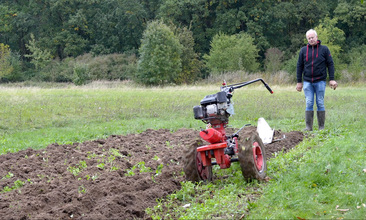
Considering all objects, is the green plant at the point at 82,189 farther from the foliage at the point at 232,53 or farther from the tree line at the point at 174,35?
the foliage at the point at 232,53

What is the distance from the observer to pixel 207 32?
5934 centimetres

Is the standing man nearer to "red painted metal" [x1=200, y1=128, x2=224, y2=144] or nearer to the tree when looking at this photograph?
"red painted metal" [x1=200, y1=128, x2=224, y2=144]

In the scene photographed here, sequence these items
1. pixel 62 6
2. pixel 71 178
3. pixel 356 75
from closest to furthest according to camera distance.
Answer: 1. pixel 71 178
2. pixel 356 75
3. pixel 62 6

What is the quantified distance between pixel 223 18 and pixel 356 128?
4825cm

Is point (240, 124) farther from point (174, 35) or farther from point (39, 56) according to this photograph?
point (39, 56)

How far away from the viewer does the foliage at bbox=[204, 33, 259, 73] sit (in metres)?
49.8

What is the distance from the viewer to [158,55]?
4384 centimetres

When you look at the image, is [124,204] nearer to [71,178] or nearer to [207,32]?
[71,178]

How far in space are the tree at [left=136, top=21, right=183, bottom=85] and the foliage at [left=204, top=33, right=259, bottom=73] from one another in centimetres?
672

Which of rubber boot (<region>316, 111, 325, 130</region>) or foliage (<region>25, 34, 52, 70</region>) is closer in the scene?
rubber boot (<region>316, 111, 325, 130</region>)

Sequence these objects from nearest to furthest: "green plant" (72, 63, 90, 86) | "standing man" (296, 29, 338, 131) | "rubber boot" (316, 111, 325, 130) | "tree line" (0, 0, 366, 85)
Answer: "standing man" (296, 29, 338, 131) → "rubber boot" (316, 111, 325, 130) → "green plant" (72, 63, 90, 86) → "tree line" (0, 0, 366, 85)

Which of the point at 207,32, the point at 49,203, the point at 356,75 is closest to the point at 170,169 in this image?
the point at 49,203

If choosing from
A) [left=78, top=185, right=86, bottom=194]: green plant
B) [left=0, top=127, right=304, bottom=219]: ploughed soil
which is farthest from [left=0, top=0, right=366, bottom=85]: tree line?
[left=78, top=185, right=86, bottom=194]: green plant

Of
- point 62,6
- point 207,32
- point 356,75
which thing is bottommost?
point 356,75
